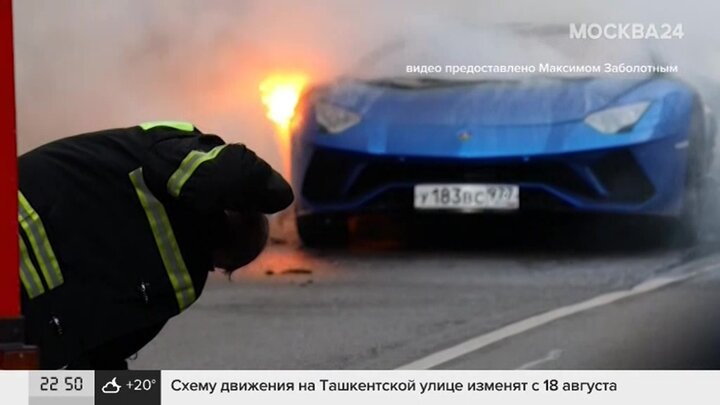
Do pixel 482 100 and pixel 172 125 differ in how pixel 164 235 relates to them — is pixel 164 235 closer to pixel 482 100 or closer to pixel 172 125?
pixel 172 125

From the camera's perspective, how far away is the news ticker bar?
9.68 feet

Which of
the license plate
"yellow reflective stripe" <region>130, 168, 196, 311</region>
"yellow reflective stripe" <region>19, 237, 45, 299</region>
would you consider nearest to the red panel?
"yellow reflective stripe" <region>19, 237, 45, 299</region>

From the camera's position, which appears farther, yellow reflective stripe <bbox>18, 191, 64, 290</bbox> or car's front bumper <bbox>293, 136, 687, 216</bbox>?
car's front bumper <bbox>293, 136, 687, 216</bbox>

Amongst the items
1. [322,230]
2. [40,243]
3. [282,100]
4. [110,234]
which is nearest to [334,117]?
[282,100]

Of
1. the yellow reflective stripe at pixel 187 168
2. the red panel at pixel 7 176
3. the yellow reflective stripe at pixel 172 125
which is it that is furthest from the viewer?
the yellow reflective stripe at pixel 172 125

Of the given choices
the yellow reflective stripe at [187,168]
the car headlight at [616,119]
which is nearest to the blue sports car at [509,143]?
the car headlight at [616,119]

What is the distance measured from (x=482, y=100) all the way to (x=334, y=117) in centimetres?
39

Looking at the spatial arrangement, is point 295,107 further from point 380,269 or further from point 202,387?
point 202,387

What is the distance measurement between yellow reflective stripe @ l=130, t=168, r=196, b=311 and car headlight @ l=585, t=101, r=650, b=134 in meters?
1.09

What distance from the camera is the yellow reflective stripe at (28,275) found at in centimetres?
267

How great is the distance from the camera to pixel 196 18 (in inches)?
116

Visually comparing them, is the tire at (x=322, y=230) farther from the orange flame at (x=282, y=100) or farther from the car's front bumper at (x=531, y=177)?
the orange flame at (x=282, y=100)

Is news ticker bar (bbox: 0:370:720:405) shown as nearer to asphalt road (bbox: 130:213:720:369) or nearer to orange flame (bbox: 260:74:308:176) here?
asphalt road (bbox: 130:213:720:369)

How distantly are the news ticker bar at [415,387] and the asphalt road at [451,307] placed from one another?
0.03m
